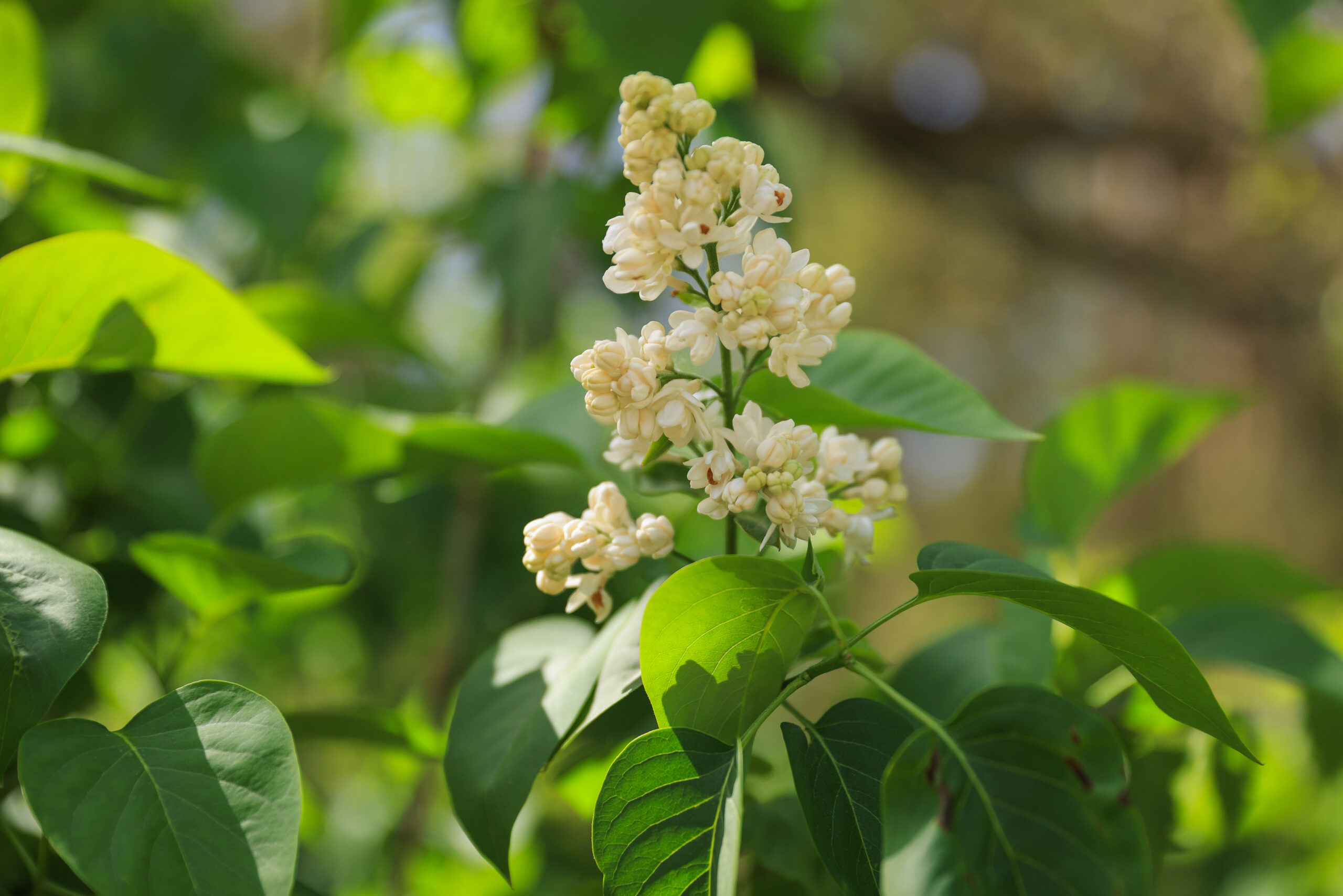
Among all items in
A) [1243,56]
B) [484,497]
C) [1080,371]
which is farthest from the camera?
[1080,371]

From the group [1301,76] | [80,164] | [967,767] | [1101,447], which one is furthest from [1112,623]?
[1301,76]

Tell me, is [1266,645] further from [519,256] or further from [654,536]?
[519,256]

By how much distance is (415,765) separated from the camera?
2.13 ft

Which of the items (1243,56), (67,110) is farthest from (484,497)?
(1243,56)

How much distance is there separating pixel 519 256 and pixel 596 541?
0.42 m

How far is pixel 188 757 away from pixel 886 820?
0.65 feet

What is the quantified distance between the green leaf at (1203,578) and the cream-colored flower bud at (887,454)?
226 millimetres

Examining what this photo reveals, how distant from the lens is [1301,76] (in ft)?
1.99

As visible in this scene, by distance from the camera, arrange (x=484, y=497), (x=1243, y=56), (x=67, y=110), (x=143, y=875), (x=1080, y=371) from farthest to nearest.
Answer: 1. (x=1080, y=371)
2. (x=1243, y=56)
3. (x=67, y=110)
4. (x=484, y=497)
5. (x=143, y=875)

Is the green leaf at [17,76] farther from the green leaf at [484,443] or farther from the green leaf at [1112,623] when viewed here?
the green leaf at [1112,623]

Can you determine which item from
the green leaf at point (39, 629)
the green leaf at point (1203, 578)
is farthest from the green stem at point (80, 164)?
the green leaf at point (1203, 578)

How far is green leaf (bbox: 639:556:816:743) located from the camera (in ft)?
0.75

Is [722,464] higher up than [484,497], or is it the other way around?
[722,464]

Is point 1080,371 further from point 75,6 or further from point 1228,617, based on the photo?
point 75,6
